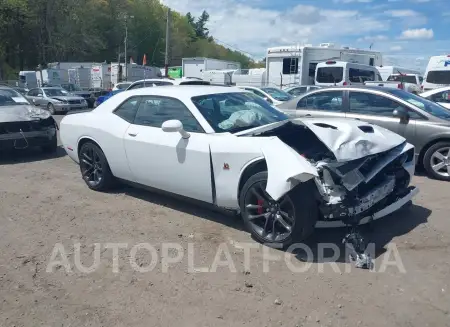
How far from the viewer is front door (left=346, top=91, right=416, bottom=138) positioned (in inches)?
277

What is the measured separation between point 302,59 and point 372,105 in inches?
603

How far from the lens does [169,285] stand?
11.5 ft

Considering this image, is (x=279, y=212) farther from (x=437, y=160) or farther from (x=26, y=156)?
(x=26, y=156)

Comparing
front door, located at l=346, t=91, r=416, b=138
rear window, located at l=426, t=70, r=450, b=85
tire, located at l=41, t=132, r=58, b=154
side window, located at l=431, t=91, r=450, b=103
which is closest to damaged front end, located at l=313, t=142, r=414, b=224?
front door, located at l=346, t=91, r=416, b=138

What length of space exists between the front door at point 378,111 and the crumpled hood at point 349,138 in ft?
8.69

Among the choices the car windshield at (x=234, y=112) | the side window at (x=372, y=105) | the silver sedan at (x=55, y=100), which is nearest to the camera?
the car windshield at (x=234, y=112)

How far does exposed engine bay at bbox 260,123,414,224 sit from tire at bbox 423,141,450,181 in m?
2.34

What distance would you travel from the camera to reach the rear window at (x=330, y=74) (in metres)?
19.3

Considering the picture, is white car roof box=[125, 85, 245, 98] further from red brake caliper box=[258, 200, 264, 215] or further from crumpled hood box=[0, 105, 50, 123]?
crumpled hood box=[0, 105, 50, 123]

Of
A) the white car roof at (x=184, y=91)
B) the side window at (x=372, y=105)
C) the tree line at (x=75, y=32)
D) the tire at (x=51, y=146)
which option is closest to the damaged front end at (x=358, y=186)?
the white car roof at (x=184, y=91)

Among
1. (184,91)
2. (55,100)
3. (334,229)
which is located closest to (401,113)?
(334,229)

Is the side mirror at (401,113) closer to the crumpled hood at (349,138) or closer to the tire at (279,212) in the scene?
the crumpled hood at (349,138)

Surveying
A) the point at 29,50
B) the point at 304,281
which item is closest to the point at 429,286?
the point at 304,281

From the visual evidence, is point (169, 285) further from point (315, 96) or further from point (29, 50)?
point (29, 50)
